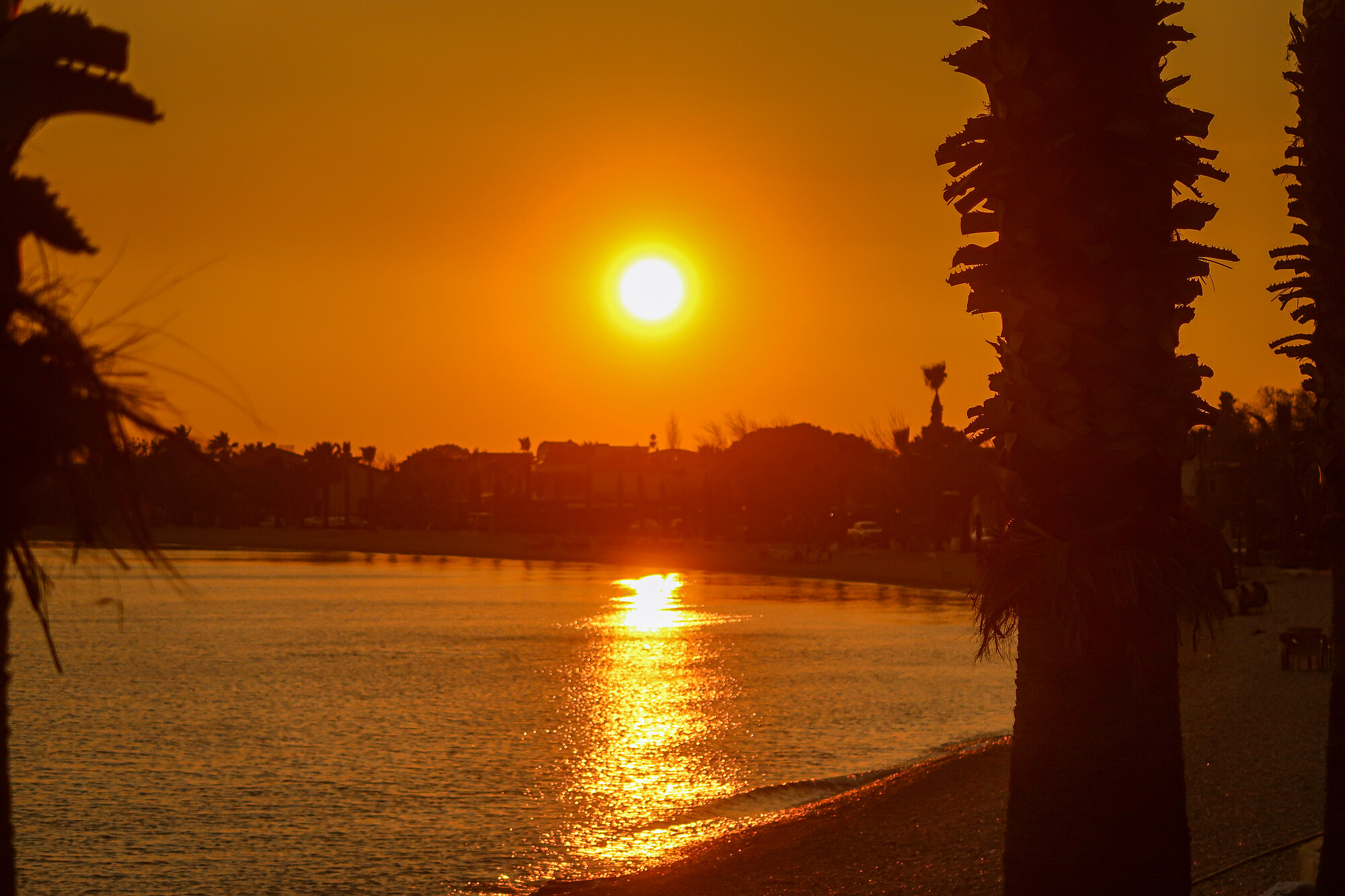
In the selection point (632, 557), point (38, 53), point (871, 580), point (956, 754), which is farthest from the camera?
point (632, 557)

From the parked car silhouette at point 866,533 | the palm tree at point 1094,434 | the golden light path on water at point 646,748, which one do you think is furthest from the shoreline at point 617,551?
the palm tree at point 1094,434

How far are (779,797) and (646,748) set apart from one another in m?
5.65

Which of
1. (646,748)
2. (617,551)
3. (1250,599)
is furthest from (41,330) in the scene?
(617,551)

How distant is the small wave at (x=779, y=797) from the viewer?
17484 mm

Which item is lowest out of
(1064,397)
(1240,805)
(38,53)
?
(1240,805)

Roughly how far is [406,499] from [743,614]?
9863 centimetres

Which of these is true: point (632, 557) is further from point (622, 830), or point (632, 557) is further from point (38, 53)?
point (38, 53)

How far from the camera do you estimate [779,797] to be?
60.7ft

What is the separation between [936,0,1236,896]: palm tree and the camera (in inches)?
181

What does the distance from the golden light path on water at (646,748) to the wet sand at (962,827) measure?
1.67 m

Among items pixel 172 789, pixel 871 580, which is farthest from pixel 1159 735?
pixel 871 580

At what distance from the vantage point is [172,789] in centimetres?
1941

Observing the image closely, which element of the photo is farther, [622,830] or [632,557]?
[632,557]

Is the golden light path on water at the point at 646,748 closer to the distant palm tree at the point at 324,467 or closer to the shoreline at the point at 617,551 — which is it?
the shoreline at the point at 617,551
